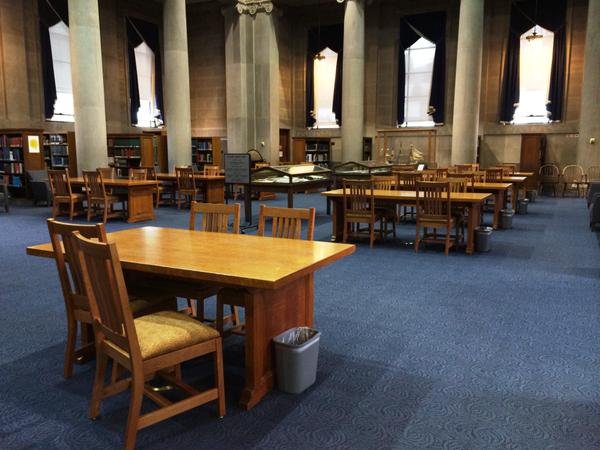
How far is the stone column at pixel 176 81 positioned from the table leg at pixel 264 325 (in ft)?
41.1

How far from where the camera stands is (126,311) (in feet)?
6.83

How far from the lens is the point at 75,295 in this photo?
9.19 ft

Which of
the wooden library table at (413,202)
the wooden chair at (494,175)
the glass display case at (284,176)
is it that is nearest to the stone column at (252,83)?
the glass display case at (284,176)

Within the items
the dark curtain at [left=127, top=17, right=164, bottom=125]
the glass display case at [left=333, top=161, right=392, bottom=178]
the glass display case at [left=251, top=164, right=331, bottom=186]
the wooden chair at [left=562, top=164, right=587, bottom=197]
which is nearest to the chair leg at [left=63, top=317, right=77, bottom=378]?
the glass display case at [left=251, top=164, right=331, bottom=186]

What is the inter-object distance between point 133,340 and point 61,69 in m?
15.5

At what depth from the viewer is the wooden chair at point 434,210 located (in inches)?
255

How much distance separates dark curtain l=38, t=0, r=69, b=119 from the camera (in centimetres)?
1462

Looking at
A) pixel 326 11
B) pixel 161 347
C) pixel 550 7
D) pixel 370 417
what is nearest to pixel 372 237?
pixel 370 417

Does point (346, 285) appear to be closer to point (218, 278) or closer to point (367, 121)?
point (218, 278)

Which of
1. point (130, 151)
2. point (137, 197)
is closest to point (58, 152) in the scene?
point (130, 151)

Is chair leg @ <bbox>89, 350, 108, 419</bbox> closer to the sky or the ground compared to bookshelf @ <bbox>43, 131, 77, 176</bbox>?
closer to the ground

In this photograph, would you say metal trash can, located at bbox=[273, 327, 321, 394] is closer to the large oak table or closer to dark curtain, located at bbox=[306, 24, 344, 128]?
the large oak table

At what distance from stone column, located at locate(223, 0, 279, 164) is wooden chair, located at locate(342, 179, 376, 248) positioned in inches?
406

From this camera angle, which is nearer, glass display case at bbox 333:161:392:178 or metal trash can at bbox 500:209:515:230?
metal trash can at bbox 500:209:515:230
